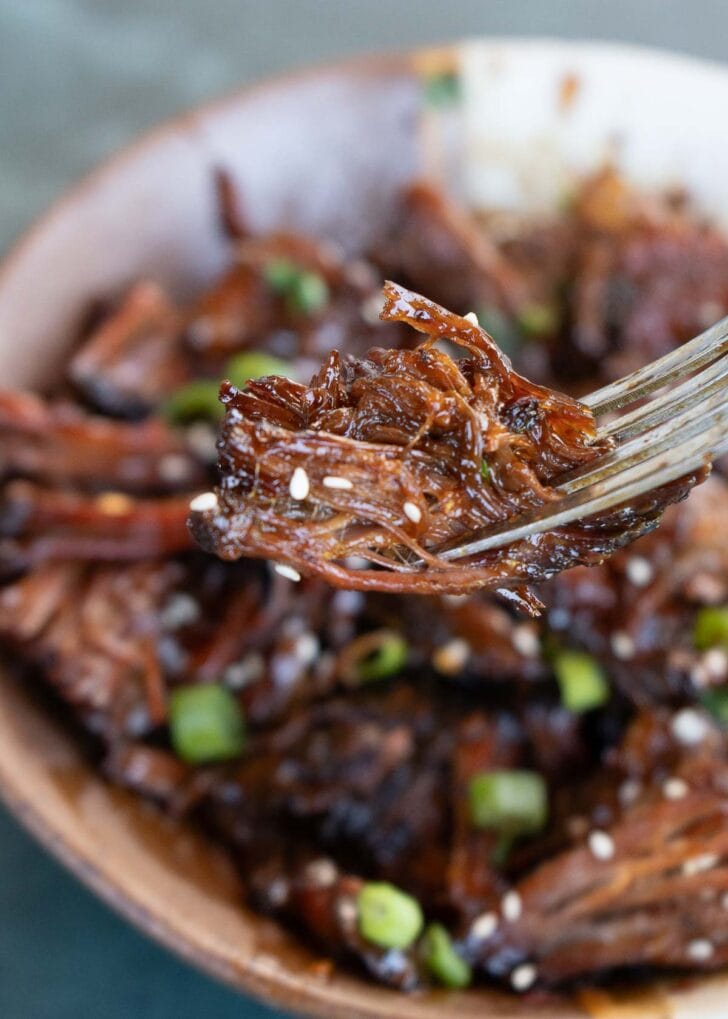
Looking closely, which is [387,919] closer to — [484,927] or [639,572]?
[484,927]

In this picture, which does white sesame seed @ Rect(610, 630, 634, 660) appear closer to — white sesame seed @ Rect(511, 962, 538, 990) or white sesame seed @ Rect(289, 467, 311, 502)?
white sesame seed @ Rect(511, 962, 538, 990)

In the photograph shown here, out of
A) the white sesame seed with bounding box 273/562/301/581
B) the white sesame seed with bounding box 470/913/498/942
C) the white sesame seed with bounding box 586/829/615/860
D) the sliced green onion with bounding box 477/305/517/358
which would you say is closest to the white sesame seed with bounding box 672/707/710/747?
the white sesame seed with bounding box 586/829/615/860

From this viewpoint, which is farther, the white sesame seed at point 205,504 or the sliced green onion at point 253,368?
the sliced green onion at point 253,368

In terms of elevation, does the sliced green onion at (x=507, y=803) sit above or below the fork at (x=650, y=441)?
below

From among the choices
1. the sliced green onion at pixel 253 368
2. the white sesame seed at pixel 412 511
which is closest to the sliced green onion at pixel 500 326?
the sliced green onion at pixel 253 368

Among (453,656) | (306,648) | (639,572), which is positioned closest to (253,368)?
(306,648)

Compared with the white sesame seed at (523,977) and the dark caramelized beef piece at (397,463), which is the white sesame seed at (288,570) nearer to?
the dark caramelized beef piece at (397,463)
